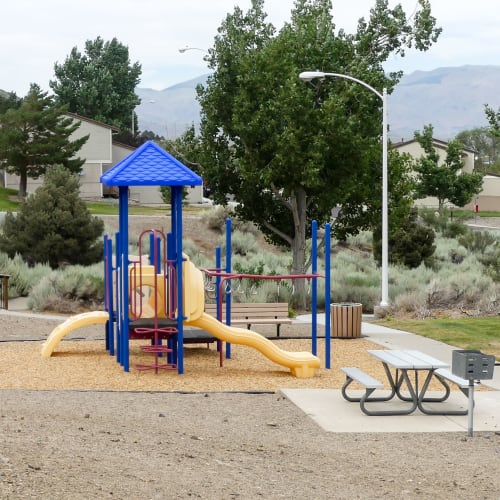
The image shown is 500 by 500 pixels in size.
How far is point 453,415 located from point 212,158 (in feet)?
63.1

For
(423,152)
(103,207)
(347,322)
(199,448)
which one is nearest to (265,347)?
(347,322)

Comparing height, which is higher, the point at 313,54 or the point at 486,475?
the point at 313,54

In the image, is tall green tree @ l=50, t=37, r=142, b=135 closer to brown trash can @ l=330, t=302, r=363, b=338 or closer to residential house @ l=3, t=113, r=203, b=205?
residential house @ l=3, t=113, r=203, b=205

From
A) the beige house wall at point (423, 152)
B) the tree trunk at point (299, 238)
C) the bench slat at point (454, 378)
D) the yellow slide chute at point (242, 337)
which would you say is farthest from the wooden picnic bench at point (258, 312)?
the beige house wall at point (423, 152)

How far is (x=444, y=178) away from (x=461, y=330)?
→ 52545mm

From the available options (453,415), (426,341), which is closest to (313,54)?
(426,341)

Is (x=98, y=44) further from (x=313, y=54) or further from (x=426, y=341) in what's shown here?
(x=426, y=341)

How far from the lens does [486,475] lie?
9.00 metres

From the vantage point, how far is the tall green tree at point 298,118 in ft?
92.5

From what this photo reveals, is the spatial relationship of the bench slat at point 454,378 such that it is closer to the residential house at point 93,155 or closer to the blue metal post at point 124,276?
the blue metal post at point 124,276

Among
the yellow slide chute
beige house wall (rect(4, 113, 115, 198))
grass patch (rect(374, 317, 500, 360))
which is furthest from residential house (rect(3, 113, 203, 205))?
the yellow slide chute

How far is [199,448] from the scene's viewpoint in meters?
9.41

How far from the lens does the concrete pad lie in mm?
11179

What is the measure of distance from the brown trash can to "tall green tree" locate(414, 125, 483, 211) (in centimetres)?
5279
